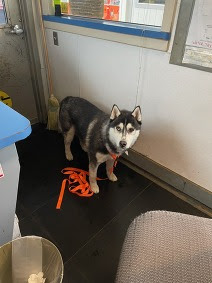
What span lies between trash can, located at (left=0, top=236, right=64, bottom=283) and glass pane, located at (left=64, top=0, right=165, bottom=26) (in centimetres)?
160

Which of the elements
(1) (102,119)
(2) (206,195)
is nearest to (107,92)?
(1) (102,119)

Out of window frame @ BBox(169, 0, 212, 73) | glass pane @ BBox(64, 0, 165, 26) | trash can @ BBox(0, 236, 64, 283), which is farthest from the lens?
glass pane @ BBox(64, 0, 165, 26)

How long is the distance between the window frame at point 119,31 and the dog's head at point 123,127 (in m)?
0.46

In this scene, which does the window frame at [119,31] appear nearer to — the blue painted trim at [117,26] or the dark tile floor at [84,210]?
the blue painted trim at [117,26]

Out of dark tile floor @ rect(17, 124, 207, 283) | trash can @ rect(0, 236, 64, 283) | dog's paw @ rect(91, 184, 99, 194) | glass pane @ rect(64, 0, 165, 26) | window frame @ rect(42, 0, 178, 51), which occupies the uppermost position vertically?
glass pane @ rect(64, 0, 165, 26)

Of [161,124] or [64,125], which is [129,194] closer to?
[161,124]

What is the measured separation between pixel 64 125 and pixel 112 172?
0.65 meters

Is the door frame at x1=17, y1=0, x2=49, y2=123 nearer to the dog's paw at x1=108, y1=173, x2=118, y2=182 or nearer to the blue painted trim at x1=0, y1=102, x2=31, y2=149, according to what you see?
the dog's paw at x1=108, y1=173, x2=118, y2=182

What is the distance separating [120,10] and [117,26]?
1.06 feet

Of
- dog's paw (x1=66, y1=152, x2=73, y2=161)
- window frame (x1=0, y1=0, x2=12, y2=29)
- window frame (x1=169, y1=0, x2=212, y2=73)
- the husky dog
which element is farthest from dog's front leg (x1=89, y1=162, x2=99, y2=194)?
window frame (x1=0, y1=0, x2=12, y2=29)

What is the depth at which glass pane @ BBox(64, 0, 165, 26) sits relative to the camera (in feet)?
5.06

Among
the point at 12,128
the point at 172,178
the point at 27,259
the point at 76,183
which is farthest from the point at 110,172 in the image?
the point at 12,128

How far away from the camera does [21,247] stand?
1012 millimetres

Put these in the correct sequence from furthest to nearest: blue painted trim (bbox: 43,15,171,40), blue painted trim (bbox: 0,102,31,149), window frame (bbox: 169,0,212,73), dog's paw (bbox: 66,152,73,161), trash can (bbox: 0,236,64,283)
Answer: dog's paw (bbox: 66,152,73,161), blue painted trim (bbox: 43,15,171,40), window frame (bbox: 169,0,212,73), trash can (bbox: 0,236,64,283), blue painted trim (bbox: 0,102,31,149)
